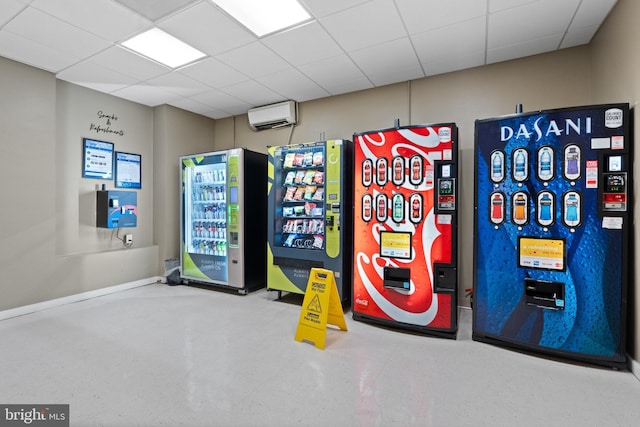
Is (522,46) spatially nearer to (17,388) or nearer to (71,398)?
(71,398)

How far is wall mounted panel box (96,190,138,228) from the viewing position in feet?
14.1

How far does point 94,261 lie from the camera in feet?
13.9

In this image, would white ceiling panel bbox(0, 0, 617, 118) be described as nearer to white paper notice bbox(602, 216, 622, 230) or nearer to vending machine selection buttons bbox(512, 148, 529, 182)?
vending machine selection buttons bbox(512, 148, 529, 182)

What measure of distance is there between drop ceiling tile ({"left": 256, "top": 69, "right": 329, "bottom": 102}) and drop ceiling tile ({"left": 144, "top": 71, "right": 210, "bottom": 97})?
0.91 m

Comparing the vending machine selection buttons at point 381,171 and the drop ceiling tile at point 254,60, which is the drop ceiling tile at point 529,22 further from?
the drop ceiling tile at point 254,60

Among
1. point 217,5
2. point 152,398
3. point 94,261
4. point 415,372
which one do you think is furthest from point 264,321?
point 217,5

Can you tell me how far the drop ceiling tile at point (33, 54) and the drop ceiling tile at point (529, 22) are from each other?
4.41m

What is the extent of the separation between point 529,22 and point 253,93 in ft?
11.0

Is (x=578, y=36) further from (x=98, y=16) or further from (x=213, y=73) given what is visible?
(x=98, y=16)

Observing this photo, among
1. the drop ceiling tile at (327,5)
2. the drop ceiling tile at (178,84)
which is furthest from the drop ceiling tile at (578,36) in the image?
the drop ceiling tile at (178,84)

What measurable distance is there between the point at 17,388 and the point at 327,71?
4.01 meters

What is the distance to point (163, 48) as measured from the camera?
3242 millimetres

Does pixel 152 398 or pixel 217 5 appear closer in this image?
pixel 152 398

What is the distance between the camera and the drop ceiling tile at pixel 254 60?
326 centimetres
